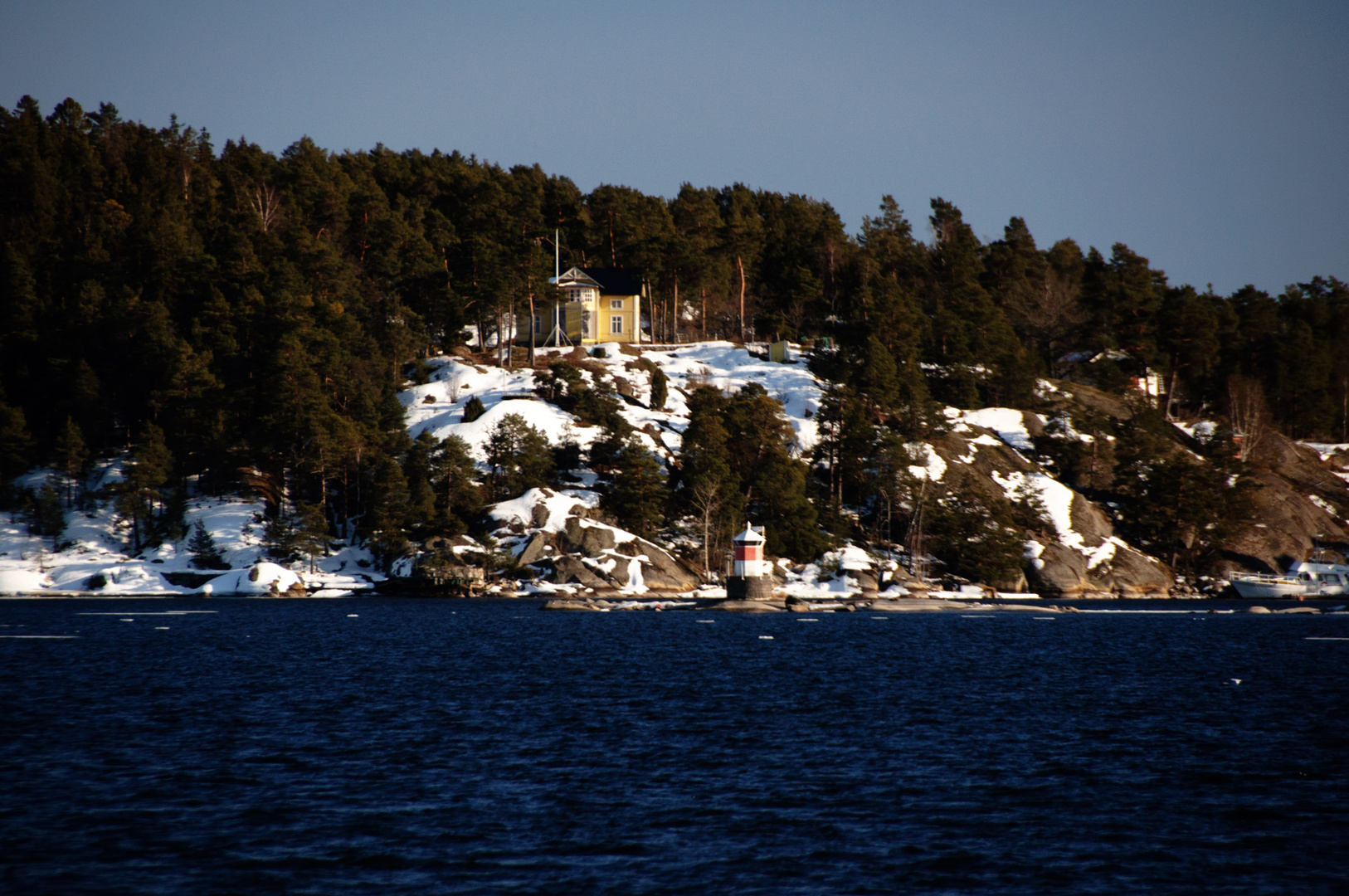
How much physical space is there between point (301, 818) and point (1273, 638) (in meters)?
53.9

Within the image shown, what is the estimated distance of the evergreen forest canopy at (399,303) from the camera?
88.7 m

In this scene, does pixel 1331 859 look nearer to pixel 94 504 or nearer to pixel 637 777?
pixel 637 777

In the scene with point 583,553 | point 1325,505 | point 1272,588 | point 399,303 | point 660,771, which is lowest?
point 1272,588

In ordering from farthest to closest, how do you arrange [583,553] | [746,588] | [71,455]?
[71,455], [583,553], [746,588]

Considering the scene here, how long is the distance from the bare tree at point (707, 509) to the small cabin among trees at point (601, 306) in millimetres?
39162

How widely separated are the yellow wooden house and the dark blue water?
246 ft

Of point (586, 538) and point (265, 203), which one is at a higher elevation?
point (265, 203)

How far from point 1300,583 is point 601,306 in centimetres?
7446

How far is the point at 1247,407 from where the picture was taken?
392 feet

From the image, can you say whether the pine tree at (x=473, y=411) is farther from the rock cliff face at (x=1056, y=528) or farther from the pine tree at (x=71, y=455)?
the rock cliff face at (x=1056, y=528)

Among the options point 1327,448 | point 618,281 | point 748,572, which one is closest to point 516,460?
point 748,572

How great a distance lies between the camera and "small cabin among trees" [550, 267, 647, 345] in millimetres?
117875

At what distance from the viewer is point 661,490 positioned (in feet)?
274

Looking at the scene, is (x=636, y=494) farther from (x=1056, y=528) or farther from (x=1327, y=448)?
(x=1327, y=448)
